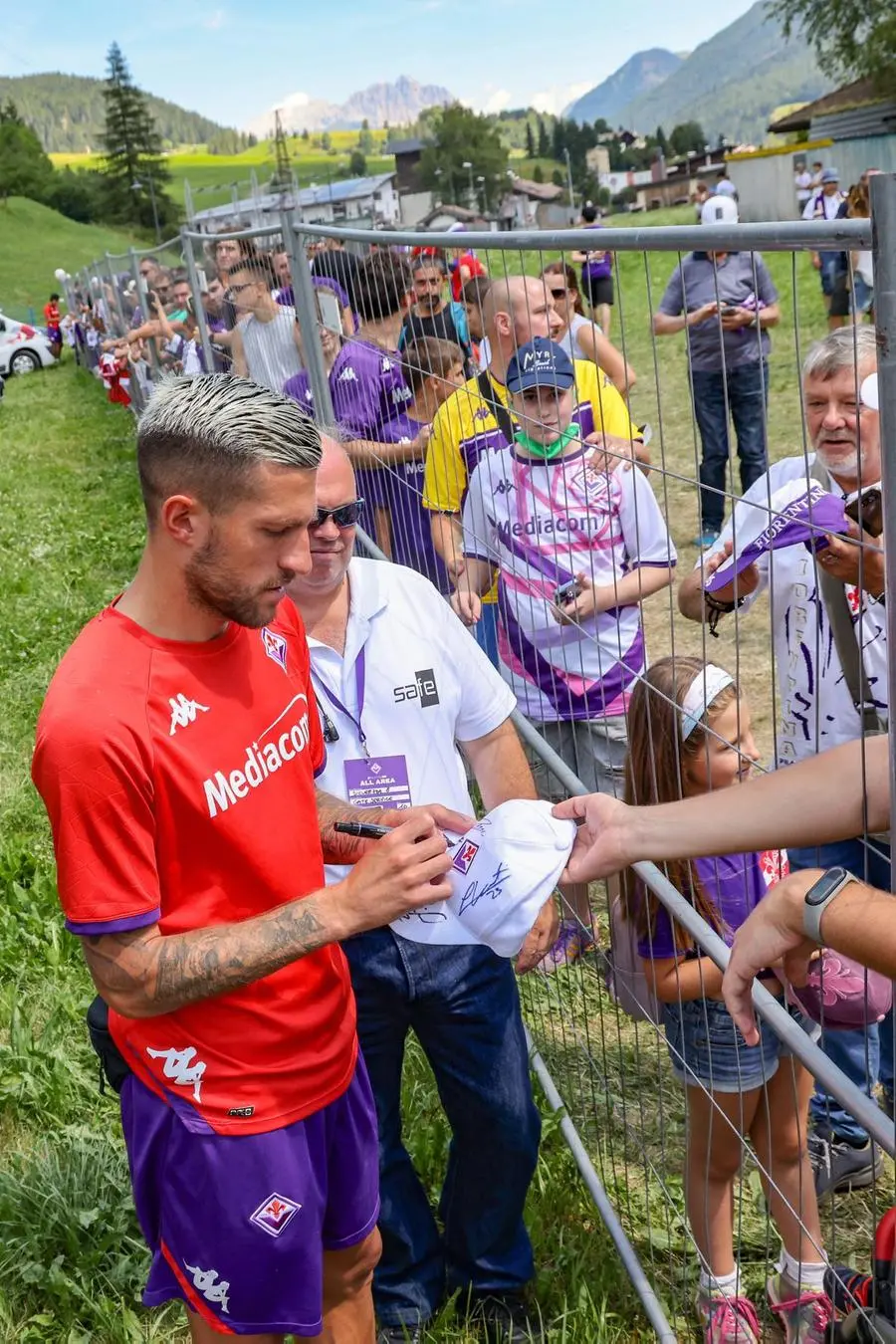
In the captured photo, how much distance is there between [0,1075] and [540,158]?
19466 cm

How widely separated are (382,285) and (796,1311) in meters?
3.02

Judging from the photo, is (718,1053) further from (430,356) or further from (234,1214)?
(430,356)

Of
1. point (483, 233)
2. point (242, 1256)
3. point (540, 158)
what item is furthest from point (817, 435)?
point (540, 158)

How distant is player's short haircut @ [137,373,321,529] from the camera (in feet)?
6.32

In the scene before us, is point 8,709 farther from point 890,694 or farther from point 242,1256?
point 890,694

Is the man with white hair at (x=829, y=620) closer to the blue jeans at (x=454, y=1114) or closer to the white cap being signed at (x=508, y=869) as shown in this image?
the white cap being signed at (x=508, y=869)

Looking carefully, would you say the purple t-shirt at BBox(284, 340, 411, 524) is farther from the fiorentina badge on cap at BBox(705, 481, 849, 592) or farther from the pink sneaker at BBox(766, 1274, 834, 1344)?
the pink sneaker at BBox(766, 1274, 834, 1344)

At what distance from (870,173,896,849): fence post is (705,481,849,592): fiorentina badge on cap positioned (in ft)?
0.48

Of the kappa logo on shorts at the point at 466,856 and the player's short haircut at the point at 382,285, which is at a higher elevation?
the player's short haircut at the point at 382,285

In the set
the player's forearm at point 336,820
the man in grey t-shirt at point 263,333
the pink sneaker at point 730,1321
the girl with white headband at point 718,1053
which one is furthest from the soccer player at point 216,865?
the man in grey t-shirt at point 263,333

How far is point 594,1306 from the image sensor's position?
273cm

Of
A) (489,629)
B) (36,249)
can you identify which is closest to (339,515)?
(489,629)

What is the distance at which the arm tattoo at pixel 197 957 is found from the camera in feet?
6.24

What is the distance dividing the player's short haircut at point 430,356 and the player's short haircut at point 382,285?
26 centimetres
